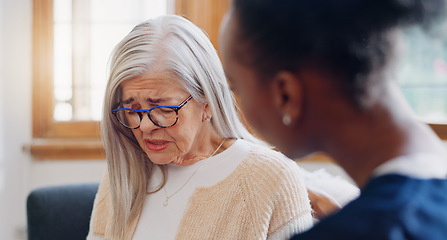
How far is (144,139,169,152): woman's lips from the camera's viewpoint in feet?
4.97

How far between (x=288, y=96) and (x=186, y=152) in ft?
3.19

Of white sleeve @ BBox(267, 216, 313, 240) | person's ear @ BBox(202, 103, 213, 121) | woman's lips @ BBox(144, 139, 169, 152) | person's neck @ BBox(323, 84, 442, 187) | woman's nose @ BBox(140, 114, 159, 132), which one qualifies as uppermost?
person's neck @ BBox(323, 84, 442, 187)

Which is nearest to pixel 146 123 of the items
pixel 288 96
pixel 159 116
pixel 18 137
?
pixel 159 116

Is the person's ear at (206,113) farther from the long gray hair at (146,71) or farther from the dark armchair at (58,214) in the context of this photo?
the dark armchair at (58,214)

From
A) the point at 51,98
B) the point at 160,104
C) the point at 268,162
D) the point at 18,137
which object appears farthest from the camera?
the point at 51,98

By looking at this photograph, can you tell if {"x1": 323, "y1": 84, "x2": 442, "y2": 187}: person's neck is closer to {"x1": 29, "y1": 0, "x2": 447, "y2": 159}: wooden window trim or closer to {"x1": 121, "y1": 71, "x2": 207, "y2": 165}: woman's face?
{"x1": 121, "y1": 71, "x2": 207, "y2": 165}: woman's face

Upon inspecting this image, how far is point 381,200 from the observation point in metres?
0.55

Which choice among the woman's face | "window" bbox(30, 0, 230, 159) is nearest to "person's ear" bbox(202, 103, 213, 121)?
the woman's face

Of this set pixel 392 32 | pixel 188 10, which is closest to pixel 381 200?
pixel 392 32

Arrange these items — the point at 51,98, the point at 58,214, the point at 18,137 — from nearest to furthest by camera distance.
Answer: the point at 58,214 < the point at 18,137 < the point at 51,98

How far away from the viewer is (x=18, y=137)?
3.17 metres

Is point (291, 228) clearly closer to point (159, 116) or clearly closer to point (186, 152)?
point (186, 152)

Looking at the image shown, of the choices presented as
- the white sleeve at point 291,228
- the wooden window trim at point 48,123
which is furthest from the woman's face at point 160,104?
the wooden window trim at point 48,123

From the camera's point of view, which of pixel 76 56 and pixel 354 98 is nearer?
pixel 354 98
